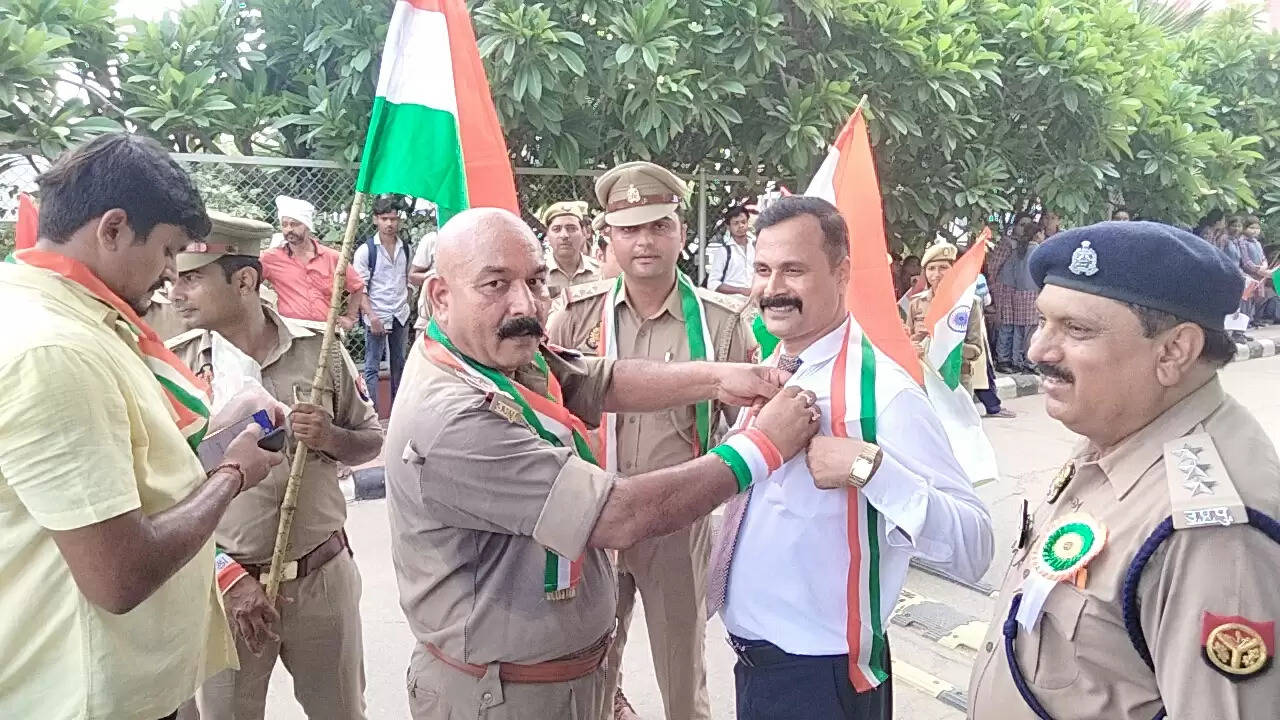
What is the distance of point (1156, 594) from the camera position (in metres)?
1.44

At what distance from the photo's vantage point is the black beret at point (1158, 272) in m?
1.54

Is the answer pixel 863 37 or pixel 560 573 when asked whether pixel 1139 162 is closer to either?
pixel 863 37

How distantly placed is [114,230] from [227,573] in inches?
48.7

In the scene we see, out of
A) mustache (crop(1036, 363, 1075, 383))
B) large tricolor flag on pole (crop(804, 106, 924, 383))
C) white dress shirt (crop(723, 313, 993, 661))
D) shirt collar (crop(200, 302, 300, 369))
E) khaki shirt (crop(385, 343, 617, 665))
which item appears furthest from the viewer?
large tricolor flag on pole (crop(804, 106, 924, 383))

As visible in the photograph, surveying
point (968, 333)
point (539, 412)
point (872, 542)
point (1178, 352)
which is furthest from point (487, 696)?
point (968, 333)

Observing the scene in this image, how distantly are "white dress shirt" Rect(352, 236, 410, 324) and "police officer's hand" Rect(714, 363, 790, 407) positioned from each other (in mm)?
5641

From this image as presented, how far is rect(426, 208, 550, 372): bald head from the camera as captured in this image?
6.79ft

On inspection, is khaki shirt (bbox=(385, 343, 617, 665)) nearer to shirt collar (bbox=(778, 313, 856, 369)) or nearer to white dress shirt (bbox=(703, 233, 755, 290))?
shirt collar (bbox=(778, 313, 856, 369))

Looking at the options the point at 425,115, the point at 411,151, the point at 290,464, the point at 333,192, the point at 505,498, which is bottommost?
the point at 290,464

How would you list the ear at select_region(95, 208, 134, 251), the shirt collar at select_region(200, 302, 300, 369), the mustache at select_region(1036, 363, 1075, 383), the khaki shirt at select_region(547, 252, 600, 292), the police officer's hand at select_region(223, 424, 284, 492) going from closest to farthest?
the mustache at select_region(1036, 363, 1075, 383), the ear at select_region(95, 208, 134, 251), the police officer's hand at select_region(223, 424, 284, 492), the shirt collar at select_region(200, 302, 300, 369), the khaki shirt at select_region(547, 252, 600, 292)

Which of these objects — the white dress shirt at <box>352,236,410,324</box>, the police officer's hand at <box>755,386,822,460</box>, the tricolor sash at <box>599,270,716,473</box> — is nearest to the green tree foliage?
the white dress shirt at <box>352,236,410,324</box>

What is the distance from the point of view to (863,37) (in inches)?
326

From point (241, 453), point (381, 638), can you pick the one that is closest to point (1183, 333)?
point (241, 453)

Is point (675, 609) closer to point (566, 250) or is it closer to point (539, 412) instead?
point (539, 412)
